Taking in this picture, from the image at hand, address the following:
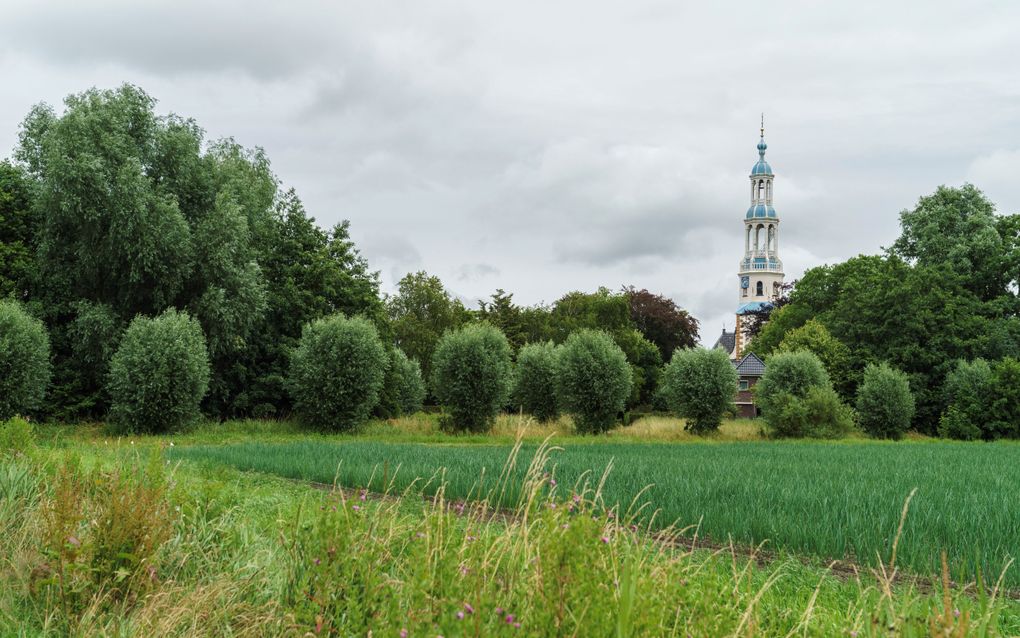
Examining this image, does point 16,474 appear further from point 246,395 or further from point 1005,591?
point 246,395

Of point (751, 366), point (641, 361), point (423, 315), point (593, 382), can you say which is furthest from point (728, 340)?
point (593, 382)

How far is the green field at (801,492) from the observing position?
8.52 metres

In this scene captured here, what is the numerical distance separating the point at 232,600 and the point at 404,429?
29281mm

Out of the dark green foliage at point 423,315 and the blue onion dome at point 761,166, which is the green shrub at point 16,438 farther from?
the blue onion dome at point 761,166

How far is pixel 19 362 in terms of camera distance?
2822 centimetres

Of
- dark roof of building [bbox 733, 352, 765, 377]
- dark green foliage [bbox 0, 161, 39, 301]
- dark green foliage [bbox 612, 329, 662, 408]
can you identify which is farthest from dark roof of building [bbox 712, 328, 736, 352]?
dark green foliage [bbox 0, 161, 39, 301]

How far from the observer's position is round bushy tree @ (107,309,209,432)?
28.4 m

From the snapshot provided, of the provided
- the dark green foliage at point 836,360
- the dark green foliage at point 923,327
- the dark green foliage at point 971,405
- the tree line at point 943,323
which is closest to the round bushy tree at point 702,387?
the tree line at point 943,323

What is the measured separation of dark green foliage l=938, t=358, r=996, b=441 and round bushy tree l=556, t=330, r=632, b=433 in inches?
684

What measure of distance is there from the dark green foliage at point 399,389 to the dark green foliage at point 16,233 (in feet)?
51.2

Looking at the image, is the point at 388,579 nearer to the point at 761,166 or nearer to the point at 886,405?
the point at 886,405

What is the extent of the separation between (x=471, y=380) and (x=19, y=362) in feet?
54.8

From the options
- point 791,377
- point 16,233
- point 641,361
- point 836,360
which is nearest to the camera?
point 16,233

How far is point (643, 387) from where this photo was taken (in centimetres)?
6394
